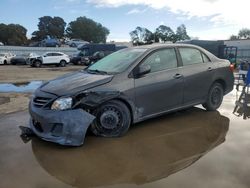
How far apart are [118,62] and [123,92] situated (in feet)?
2.91

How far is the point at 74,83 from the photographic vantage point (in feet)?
15.9

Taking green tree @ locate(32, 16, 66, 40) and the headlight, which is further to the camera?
green tree @ locate(32, 16, 66, 40)

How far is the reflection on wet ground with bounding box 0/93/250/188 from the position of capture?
138 inches

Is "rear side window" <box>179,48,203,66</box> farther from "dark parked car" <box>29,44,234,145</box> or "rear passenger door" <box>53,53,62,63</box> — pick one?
"rear passenger door" <box>53,53,62,63</box>

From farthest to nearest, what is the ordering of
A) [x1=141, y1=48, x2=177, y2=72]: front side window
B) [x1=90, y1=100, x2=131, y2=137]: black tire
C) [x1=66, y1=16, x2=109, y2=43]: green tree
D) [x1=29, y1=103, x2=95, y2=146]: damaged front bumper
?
1. [x1=66, y1=16, x2=109, y2=43]: green tree
2. [x1=141, y1=48, x2=177, y2=72]: front side window
3. [x1=90, y1=100, x2=131, y2=137]: black tire
4. [x1=29, y1=103, x2=95, y2=146]: damaged front bumper

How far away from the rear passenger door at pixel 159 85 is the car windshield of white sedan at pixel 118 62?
247 millimetres

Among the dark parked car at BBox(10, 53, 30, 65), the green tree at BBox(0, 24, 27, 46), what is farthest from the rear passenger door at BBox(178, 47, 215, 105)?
the green tree at BBox(0, 24, 27, 46)

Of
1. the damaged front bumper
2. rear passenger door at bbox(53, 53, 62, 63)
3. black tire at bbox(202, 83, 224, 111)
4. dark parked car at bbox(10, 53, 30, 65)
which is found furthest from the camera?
dark parked car at bbox(10, 53, 30, 65)

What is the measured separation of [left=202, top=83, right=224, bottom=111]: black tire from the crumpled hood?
2.67m

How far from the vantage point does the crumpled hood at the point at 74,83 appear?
4633 mm

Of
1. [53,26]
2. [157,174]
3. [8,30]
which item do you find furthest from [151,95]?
[53,26]

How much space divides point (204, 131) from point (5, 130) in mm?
3672

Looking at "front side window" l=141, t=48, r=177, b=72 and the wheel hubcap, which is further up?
"front side window" l=141, t=48, r=177, b=72

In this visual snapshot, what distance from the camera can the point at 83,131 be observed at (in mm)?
4441
